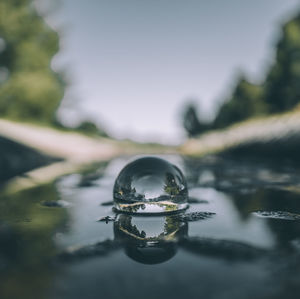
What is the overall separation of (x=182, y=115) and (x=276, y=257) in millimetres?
39674

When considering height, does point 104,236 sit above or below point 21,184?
below

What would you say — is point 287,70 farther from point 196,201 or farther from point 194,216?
point 194,216

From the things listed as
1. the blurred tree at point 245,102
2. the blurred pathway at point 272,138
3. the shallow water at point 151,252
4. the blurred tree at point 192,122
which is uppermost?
the blurred tree at point 192,122

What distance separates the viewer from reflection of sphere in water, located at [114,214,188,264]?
3.20 ft

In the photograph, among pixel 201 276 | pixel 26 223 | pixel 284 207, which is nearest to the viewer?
pixel 201 276

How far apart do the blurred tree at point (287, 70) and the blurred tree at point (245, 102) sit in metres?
4.62

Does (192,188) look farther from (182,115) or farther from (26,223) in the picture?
(182,115)

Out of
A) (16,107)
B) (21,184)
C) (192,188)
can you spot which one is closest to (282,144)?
(192,188)

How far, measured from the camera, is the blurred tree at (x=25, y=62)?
42.9ft

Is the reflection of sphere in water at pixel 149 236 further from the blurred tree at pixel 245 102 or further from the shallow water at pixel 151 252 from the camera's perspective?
the blurred tree at pixel 245 102

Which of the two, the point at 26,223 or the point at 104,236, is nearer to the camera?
the point at 104,236

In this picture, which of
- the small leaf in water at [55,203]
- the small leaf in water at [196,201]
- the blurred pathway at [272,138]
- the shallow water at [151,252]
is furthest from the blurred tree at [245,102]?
the shallow water at [151,252]

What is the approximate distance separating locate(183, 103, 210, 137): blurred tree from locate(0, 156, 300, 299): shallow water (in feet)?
123

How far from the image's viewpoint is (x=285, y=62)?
1892 cm
